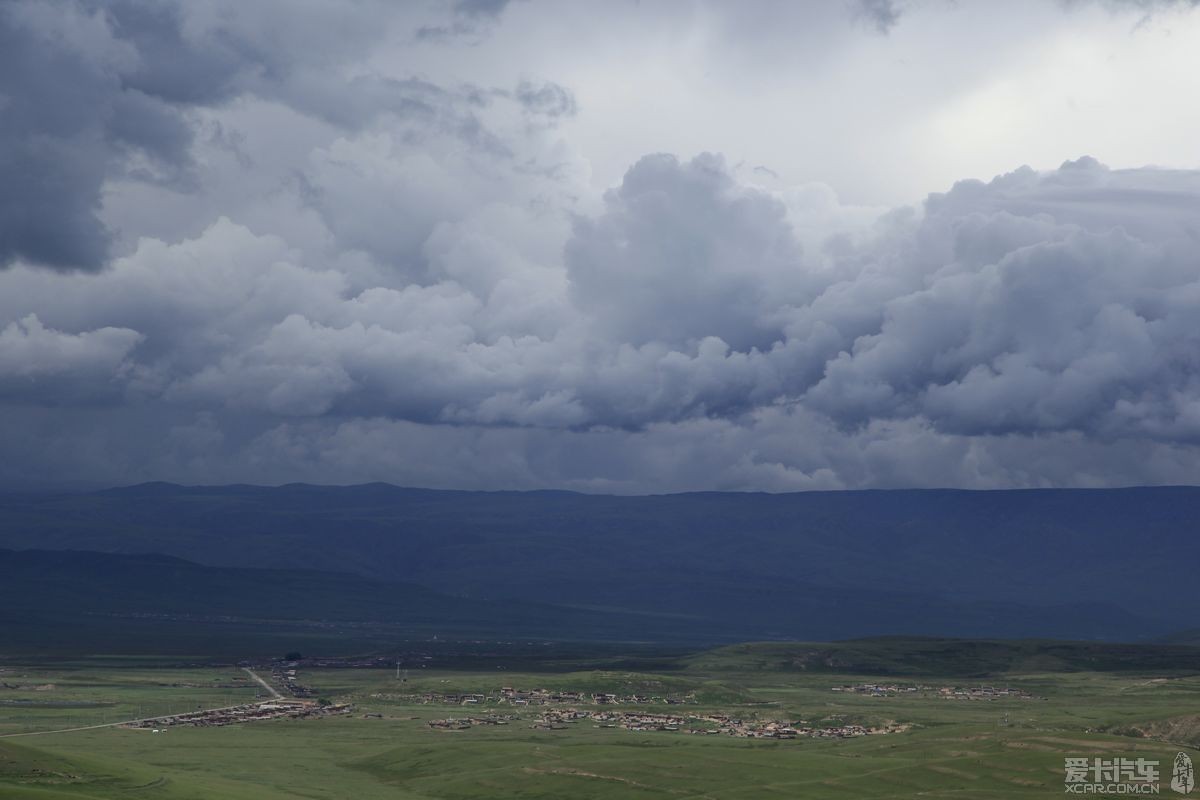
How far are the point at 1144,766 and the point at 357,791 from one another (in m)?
100

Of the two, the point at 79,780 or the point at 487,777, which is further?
the point at 487,777

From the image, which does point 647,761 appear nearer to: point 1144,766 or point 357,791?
Answer: point 357,791

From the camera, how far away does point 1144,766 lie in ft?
590

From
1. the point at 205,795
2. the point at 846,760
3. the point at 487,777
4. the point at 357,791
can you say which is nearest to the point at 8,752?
the point at 205,795

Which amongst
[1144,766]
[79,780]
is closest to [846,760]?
[1144,766]

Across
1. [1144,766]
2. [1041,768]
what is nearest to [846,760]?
[1041,768]

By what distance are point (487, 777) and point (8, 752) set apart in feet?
198

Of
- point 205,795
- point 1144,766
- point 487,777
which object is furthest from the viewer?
point 487,777

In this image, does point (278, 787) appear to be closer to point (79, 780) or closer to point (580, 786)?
point (79, 780)

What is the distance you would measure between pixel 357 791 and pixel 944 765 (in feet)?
252

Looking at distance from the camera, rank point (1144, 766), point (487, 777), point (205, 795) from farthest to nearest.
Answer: point (487, 777) → point (1144, 766) → point (205, 795)

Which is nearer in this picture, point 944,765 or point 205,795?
point 205,795

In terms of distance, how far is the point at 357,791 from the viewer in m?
187

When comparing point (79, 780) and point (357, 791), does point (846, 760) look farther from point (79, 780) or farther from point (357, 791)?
point (79, 780)
